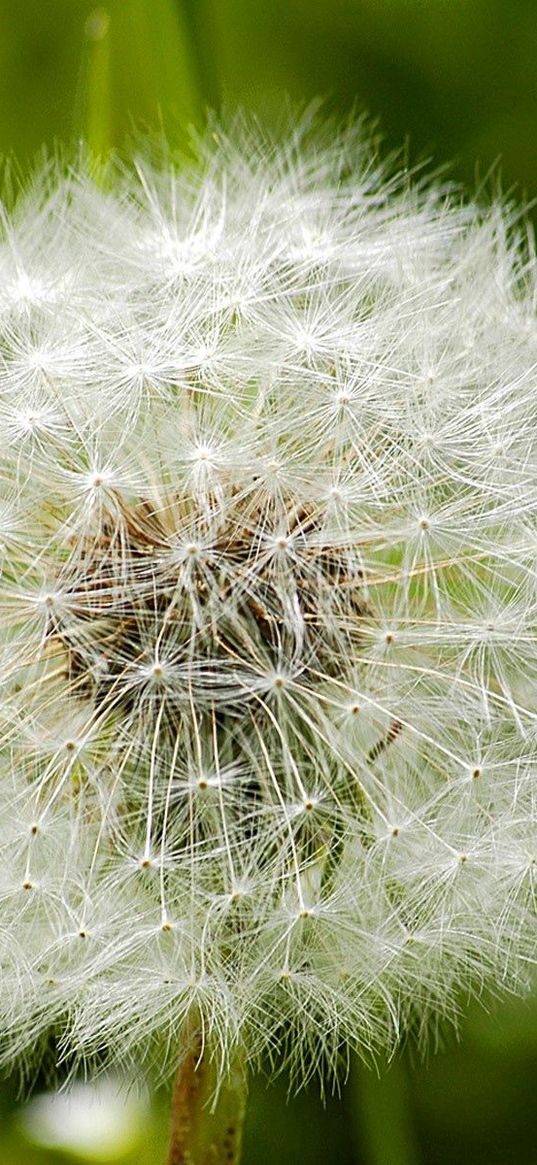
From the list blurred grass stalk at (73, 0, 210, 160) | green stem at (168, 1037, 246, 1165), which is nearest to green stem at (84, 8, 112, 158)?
blurred grass stalk at (73, 0, 210, 160)

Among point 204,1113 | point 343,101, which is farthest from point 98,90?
point 204,1113

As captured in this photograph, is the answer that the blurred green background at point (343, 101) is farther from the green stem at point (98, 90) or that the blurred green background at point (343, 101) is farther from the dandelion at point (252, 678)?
the dandelion at point (252, 678)

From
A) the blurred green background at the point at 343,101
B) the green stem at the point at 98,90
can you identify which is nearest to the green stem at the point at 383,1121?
the blurred green background at the point at 343,101

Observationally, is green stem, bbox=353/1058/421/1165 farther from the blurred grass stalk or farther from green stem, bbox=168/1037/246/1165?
the blurred grass stalk

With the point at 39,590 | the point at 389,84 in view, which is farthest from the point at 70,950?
the point at 389,84

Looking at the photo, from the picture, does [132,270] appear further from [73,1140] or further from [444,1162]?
[444,1162]

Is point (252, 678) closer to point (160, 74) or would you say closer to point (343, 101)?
point (160, 74)
